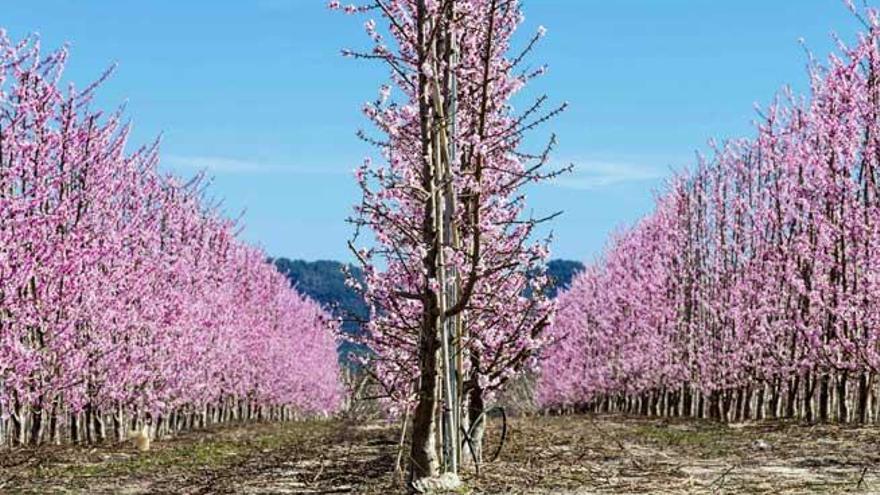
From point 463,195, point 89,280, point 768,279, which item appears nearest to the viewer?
point 463,195

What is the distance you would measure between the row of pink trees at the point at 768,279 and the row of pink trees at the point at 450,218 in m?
10.7

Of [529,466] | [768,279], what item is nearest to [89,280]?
[529,466]

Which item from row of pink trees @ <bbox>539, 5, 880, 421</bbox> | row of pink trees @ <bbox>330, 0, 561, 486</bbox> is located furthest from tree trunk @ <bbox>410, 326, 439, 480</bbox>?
row of pink trees @ <bbox>539, 5, 880, 421</bbox>

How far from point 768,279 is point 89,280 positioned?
60.9 ft

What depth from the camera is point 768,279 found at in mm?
30922

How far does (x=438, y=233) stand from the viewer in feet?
39.9

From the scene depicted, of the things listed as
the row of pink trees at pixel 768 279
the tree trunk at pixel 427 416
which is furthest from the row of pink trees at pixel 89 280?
the row of pink trees at pixel 768 279

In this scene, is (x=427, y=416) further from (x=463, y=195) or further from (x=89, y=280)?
(x=89, y=280)

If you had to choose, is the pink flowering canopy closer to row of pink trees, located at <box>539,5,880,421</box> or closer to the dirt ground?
the dirt ground

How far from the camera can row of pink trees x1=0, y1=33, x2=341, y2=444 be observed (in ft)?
64.3

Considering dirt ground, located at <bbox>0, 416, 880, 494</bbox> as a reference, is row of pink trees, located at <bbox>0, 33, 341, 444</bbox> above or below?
above

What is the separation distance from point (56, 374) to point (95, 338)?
1415mm

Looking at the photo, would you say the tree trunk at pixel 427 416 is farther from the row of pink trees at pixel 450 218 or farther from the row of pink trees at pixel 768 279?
the row of pink trees at pixel 768 279

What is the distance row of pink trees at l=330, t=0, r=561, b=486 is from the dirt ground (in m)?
1.04
